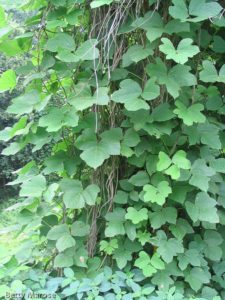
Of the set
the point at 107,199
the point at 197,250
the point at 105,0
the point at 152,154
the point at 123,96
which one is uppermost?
the point at 105,0

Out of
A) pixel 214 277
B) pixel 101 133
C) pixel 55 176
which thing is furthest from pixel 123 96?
pixel 55 176

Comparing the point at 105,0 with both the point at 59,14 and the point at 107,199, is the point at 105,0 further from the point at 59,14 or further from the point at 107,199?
the point at 107,199

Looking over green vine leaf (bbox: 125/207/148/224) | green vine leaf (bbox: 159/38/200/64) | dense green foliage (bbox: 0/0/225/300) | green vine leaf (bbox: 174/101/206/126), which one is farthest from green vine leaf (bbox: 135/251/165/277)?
green vine leaf (bbox: 159/38/200/64)

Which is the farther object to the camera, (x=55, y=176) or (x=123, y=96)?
(x=55, y=176)

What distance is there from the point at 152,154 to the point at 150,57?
1.14 feet

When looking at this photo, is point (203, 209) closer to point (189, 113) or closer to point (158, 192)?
point (158, 192)

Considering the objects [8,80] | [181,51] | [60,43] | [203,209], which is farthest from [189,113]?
[8,80]

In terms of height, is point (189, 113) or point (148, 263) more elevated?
point (189, 113)

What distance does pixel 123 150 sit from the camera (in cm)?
133

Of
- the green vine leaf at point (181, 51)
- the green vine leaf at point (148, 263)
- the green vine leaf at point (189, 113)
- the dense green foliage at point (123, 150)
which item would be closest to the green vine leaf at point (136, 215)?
the dense green foliage at point (123, 150)

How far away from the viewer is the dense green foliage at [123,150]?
126 centimetres

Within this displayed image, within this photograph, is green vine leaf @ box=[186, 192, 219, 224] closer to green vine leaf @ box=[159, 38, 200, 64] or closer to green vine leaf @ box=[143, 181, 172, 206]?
green vine leaf @ box=[143, 181, 172, 206]

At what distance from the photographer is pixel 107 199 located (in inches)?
56.8

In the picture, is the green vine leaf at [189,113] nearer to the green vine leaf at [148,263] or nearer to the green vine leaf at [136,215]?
the green vine leaf at [136,215]
